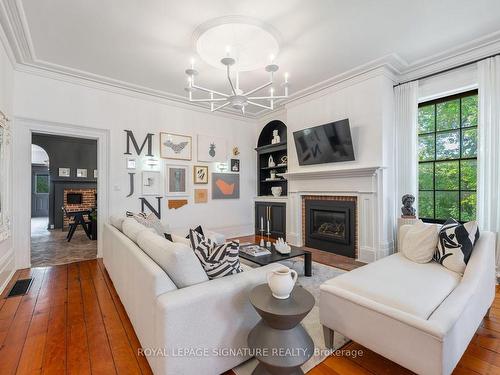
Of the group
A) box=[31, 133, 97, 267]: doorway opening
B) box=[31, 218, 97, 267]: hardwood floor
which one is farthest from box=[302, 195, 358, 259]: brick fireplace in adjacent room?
box=[31, 133, 97, 267]: doorway opening

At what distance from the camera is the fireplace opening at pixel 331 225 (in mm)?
4043

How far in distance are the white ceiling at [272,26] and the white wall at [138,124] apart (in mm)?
500

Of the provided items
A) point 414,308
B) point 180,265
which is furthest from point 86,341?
point 414,308

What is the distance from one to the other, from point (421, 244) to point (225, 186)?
397 centimetres

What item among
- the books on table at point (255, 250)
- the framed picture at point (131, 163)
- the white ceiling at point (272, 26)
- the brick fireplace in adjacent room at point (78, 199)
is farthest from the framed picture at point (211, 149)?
the brick fireplace in adjacent room at point (78, 199)

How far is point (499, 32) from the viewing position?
2842 millimetres

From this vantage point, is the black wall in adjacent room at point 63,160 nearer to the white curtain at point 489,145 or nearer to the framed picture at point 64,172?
the framed picture at point 64,172

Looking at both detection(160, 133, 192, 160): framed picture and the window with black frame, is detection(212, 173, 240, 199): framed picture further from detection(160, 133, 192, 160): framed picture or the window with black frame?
the window with black frame

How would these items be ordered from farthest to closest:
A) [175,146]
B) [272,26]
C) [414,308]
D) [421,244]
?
[175,146] → [272,26] → [421,244] → [414,308]

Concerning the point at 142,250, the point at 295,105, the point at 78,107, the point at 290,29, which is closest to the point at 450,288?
the point at 142,250

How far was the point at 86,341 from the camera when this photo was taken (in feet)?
6.17

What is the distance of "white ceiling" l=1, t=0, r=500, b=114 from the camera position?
2.45 m

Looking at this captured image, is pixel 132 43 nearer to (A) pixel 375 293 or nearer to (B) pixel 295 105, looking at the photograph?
(B) pixel 295 105

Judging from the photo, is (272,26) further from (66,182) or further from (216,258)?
(66,182)
